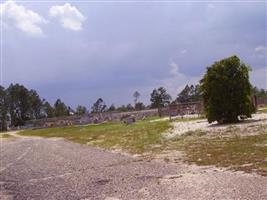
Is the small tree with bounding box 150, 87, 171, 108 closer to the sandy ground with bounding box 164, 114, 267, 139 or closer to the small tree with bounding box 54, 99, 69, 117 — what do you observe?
the small tree with bounding box 54, 99, 69, 117

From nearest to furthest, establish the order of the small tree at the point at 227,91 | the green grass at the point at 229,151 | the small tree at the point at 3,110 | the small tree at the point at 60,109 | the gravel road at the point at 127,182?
1. the gravel road at the point at 127,182
2. the green grass at the point at 229,151
3. the small tree at the point at 227,91
4. the small tree at the point at 3,110
5. the small tree at the point at 60,109

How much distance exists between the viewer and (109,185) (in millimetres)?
16500

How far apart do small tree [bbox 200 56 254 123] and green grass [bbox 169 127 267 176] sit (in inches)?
329

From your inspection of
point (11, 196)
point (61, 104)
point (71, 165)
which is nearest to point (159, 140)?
point (71, 165)

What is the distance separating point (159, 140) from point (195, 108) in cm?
3446

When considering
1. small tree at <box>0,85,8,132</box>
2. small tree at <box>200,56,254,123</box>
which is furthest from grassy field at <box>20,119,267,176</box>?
small tree at <box>0,85,8,132</box>

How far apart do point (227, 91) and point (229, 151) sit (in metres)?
17.2

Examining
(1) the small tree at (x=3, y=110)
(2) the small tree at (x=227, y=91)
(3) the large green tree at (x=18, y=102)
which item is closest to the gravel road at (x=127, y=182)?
(2) the small tree at (x=227, y=91)

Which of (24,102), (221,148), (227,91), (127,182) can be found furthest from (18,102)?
(127,182)

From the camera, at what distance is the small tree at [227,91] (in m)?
37.2

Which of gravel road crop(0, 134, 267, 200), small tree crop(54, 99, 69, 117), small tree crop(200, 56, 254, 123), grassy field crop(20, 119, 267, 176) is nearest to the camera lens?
gravel road crop(0, 134, 267, 200)

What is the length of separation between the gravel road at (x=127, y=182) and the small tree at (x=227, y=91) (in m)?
14.4

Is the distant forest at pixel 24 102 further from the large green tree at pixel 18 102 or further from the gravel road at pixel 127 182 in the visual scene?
the gravel road at pixel 127 182

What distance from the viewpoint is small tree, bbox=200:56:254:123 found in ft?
122
